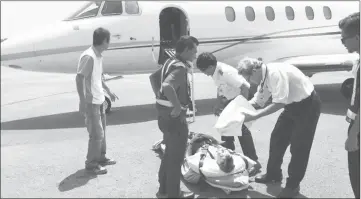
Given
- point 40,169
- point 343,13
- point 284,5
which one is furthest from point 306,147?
point 343,13

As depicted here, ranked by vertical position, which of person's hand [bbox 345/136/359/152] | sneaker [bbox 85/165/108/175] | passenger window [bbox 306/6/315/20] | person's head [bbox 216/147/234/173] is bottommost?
sneaker [bbox 85/165/108/175]

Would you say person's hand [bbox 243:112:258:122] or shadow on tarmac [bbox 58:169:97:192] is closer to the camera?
person's hand [bbox 243:112:258:122]

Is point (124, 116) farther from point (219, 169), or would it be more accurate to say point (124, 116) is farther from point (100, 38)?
point (219, 169)

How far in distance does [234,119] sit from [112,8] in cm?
533

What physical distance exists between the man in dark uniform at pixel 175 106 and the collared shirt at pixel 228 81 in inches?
53.3

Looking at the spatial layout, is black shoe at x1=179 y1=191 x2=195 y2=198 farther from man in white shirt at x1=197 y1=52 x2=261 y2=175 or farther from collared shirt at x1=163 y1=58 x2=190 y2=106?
man in white shirt at x1=197 y1=52 x2=261 y2=175

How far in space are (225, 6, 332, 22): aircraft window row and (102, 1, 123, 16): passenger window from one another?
276 centimetres

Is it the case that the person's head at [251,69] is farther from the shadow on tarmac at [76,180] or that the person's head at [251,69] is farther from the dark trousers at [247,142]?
the shadow on tarmac at [76,180]

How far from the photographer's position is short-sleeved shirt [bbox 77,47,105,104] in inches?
186

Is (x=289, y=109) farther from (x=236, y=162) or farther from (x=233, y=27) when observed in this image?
(x=233, y=27)

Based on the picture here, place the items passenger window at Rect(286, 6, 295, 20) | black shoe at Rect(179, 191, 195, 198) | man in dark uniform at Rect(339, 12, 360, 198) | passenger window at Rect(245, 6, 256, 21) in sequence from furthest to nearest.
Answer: passenger window at Rect(286, 6, 295, 20) < passenger window at Rect(245, 6, 256, 21) < black shoe at Rect(179, 191, 195, 198) < man in dark uniform at Rect(339, 12, 360, 198)

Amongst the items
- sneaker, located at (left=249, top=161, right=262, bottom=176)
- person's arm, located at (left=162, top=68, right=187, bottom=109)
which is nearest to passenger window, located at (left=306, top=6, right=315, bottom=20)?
sneaker, located at (left=249, top=161, right=262, bottom=176)

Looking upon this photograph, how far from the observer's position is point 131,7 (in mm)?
8703

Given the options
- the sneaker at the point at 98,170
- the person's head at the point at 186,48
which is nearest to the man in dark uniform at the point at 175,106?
the person's head at the point at 186,48
